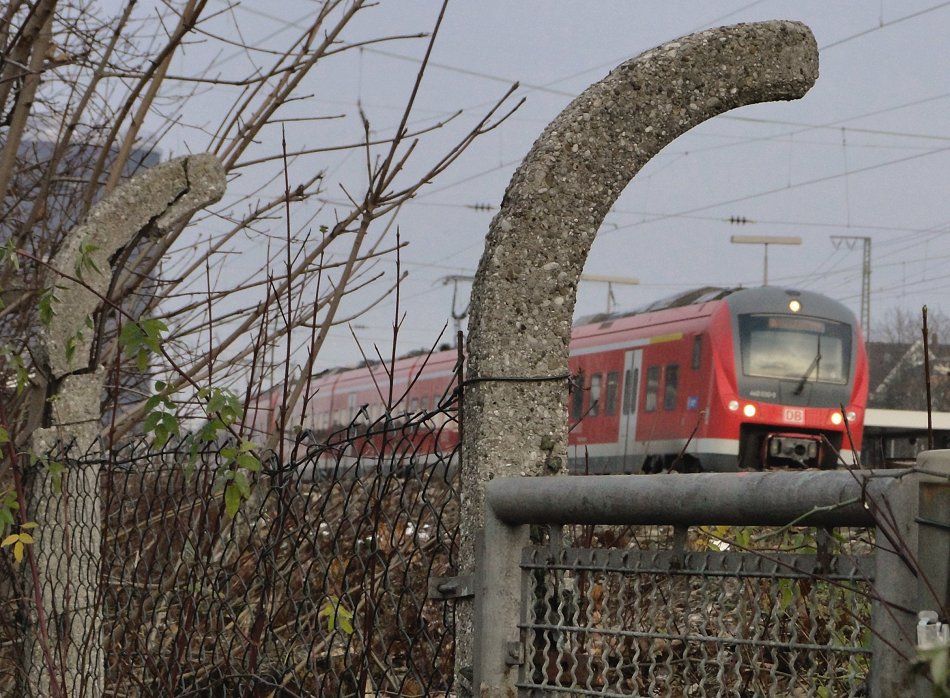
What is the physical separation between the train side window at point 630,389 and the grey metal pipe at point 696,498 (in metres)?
18.1

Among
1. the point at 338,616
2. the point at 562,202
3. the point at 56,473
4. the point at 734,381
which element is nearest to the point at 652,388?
the point at 734,381

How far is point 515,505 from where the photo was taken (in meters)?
1.85

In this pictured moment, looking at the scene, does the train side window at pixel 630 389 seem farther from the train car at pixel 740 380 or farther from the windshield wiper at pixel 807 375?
the windshield wiper at pixel 807 375

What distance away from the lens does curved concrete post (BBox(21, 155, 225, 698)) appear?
12.4ft

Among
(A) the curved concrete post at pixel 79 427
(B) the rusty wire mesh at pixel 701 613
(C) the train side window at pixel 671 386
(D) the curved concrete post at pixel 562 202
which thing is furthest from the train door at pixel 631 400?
(B) the rusty wire mesh at pixel 701 613

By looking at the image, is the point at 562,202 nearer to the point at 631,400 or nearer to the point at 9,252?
the point at 9,252

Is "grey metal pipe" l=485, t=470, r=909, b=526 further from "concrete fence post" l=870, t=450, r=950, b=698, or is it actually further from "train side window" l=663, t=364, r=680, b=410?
"train side window" l=663, t=364, r=680, b=410

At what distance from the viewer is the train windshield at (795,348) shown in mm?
18375

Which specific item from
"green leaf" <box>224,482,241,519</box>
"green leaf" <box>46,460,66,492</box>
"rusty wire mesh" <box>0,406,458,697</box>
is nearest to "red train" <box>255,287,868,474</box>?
"rusty wire mesh" <box>0,406,458,697</box>

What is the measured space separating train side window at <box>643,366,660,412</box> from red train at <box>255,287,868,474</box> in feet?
0.05

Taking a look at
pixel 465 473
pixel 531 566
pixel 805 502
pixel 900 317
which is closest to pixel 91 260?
pixel 465 473

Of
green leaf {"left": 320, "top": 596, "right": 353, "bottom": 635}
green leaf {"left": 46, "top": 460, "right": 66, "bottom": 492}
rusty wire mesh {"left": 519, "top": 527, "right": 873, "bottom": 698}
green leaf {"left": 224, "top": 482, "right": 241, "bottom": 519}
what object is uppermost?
green leaf {"left": 46, "top": 460, "right": 66, "bottom": 492}

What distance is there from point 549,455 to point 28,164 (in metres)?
5.29

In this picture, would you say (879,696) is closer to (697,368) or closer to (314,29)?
(314,29)
